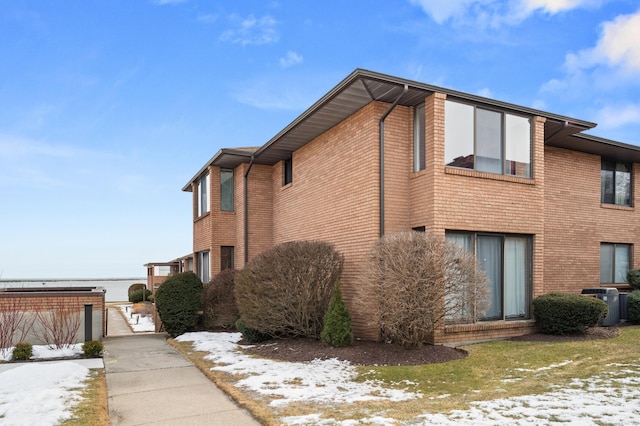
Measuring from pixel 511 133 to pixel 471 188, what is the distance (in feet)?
6.53

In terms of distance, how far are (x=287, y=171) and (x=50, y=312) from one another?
335 inches

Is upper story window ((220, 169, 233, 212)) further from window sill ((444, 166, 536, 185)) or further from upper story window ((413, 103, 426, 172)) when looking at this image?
window sill ((444, 166, 536, 185))

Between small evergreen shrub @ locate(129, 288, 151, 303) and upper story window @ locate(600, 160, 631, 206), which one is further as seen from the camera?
small evergreen shrub @ locate(129, 288, 151, 303)

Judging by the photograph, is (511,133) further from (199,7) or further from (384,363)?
(199,7)

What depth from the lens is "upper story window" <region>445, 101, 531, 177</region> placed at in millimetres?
10742

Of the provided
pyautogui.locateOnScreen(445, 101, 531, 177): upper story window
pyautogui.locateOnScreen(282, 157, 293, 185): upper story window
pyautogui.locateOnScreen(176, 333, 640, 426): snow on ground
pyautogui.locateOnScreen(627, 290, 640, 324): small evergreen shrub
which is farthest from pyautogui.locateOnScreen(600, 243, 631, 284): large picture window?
pyautogui.locateOnScreen(282, 157, 293, 185): upper story window

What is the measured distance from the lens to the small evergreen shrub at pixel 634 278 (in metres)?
14.9

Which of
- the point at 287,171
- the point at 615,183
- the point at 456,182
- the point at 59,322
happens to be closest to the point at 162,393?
the point at 59,322

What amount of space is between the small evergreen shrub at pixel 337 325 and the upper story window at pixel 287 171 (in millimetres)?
7303

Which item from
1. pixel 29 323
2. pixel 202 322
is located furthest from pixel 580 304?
pixel 29 323

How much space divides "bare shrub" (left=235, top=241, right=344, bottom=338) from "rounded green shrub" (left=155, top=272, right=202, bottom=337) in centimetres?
352

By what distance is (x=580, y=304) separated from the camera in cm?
1075

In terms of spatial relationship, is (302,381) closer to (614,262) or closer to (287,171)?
(287,171)

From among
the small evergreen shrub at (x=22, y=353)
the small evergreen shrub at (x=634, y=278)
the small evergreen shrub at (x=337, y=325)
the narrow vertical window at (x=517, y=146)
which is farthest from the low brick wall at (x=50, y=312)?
the small evergreen shrub at (x=634, y=278)
